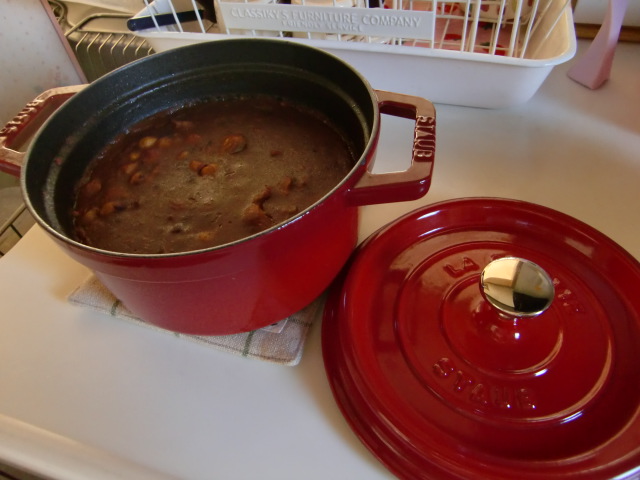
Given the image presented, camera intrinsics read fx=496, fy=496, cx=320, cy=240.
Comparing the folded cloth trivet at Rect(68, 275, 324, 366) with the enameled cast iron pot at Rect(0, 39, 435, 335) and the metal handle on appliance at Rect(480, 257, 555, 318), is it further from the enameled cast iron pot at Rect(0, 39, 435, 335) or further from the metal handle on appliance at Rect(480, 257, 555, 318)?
the metal handle on appliance at Rect(480, 257, 555, 318)

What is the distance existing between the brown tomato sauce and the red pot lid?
115mm

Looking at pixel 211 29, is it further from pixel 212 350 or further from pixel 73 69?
pixel 212 350

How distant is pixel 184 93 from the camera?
2.06 feet

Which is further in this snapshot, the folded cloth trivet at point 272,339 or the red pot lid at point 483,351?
the folded cloth trivet at point 272,339

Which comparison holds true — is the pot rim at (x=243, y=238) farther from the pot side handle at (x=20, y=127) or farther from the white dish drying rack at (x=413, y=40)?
the white dish drying rack at (x=413, y=40)

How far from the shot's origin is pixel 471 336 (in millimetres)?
476

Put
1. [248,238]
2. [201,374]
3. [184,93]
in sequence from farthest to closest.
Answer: [184,93], [201,374], [248,238]

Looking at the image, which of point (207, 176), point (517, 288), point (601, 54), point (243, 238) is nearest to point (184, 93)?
point (207, 176)

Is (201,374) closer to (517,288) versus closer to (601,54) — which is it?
(517,288)

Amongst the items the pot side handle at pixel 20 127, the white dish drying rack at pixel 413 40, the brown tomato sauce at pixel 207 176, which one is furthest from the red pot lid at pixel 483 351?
the pot side handle at pixel 20 127

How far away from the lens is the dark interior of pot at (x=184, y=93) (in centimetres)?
51

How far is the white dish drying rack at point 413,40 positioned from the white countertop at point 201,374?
8cm

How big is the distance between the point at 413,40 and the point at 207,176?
15.8 inches

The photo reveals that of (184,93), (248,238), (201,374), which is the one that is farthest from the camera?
(184,93)
